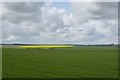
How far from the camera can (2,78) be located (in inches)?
903

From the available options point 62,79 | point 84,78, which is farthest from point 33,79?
point 84,78

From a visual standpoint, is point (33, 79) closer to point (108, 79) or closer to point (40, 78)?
point (40, 78)

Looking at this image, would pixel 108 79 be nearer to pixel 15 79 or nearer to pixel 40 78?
pixel 40 78

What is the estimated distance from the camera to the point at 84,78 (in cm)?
2314

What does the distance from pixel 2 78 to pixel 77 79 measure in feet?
18.6

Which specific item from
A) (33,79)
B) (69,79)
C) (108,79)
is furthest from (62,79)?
(108,79)

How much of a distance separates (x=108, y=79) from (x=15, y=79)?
23.0ft

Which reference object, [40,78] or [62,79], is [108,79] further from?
[40,78]

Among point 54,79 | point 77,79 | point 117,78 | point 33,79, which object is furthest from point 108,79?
point 33,79

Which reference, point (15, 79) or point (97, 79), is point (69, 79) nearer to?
point (97, 79)

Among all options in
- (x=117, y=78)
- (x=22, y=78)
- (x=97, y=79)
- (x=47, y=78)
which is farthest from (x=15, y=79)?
(x=117, y=78)

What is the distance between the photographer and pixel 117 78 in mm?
23203

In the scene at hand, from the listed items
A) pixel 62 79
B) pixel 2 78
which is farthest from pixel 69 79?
pixel 2 78

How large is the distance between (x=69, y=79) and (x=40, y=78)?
2209mm
